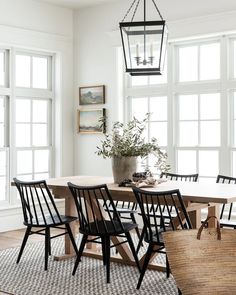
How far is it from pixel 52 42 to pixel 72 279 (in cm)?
382

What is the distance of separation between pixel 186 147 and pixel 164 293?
2.75 meters

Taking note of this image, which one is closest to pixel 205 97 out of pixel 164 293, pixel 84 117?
pixel 84 117

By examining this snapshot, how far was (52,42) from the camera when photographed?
7.22 m

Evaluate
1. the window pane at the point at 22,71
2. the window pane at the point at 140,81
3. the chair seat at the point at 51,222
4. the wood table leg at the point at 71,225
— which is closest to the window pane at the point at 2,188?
the window pane at the point at 22,71

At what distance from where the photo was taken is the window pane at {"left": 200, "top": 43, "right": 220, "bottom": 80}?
6.29m

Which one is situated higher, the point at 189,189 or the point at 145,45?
the point at 145,45

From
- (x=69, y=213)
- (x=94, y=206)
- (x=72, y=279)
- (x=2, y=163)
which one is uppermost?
(x=2, y=163)

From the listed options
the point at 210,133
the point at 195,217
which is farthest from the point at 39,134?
the point at 195,217

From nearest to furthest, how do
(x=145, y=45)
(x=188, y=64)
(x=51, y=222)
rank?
(x=145, y=45) → (x=51, y=222) → (x=188, y=64)

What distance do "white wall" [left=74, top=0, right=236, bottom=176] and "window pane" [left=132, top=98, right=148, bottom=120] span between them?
21 centimetres

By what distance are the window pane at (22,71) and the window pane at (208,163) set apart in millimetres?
2599

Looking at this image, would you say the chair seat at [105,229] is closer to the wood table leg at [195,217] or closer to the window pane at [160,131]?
the wood table leg at [195,217]

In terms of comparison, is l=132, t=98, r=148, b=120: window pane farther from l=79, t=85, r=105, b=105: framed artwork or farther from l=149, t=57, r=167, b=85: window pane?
l=79, t=85, r=105, b=105: framed artwork

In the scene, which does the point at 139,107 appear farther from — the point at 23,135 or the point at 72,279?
the point at 72,279
